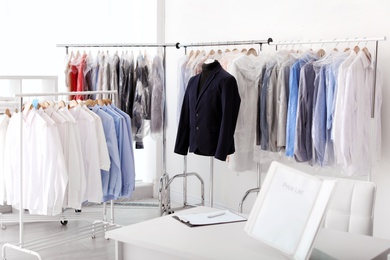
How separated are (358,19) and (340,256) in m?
2.80

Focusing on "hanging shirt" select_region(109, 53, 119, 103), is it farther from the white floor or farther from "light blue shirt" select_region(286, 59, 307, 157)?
"light blue shirt" select_region(286, 59, 307, 157)

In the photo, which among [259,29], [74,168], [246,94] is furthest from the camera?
[259,29]

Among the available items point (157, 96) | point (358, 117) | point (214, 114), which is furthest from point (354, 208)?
point (157, 96)

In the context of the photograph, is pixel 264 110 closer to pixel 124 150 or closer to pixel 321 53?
pixel 321 53

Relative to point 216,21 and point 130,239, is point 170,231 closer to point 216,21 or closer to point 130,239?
point 130,239

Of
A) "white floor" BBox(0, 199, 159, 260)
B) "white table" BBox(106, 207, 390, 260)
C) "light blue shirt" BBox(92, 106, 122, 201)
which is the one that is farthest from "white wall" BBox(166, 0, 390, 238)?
"white table" BBox(106, 207, 390, 260)

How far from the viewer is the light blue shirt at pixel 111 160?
4.57m

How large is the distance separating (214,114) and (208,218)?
2063mm

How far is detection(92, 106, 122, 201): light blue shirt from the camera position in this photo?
4.57 m

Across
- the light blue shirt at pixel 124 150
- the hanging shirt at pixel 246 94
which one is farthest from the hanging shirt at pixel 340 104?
the light blue shirt at pixel 124 150

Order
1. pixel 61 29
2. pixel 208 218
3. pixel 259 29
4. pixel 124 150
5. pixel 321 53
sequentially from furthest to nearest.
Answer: pixel 61 29, pixel 259 29, pixel 321 53, pixel 124 150, pixel 208 218

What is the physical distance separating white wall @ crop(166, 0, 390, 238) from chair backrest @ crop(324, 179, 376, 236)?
161 centimetres

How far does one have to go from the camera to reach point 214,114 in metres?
4.95

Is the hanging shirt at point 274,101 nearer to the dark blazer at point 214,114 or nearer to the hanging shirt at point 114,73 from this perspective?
the dark blazer at point 214,114
